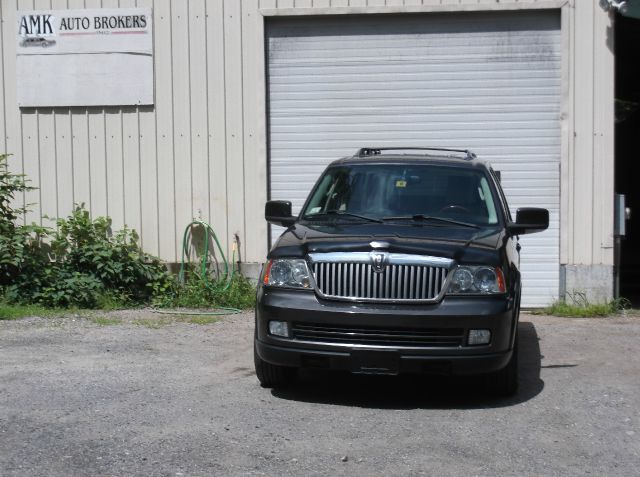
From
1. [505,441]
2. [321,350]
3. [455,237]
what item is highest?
[455,237]

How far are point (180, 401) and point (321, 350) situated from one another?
4.02 feet

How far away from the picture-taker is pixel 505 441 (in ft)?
21.0

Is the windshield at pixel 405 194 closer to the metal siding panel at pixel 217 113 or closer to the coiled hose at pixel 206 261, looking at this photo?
the coiled hose at pixel 206 261

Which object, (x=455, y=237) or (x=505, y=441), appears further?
(x=455, y=237)

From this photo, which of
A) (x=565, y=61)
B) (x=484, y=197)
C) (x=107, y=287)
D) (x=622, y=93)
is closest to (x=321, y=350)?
A: (x=484, y=197)

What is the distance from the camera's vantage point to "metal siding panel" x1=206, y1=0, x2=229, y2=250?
12227 millimetres

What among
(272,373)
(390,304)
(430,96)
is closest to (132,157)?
(430,96)

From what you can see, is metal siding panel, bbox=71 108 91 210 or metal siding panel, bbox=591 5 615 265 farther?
metal siding panel, bbox=71 108 91 210

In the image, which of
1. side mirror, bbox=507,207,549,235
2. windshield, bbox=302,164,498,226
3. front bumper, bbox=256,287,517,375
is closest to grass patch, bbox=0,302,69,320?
windshield, bbox=302,164,498,226

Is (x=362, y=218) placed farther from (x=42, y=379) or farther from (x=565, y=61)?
(x=565, y=61)

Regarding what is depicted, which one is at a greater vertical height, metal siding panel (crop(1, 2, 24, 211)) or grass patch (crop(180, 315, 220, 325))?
metal siding panel (crop(1, 2, 24, 211))

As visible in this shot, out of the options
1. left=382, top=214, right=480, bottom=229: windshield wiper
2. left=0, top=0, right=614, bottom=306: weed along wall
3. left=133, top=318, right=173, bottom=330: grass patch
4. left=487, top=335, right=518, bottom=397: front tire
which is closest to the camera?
left=487, top=335, right=518, bottom=397: front tire

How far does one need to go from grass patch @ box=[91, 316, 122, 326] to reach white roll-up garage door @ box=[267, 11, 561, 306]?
276cm

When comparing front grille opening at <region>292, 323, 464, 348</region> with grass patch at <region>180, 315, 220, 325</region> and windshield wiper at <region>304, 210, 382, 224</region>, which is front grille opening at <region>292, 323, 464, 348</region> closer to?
windshield wiper at <region>304, 210, 382, 224</region>
